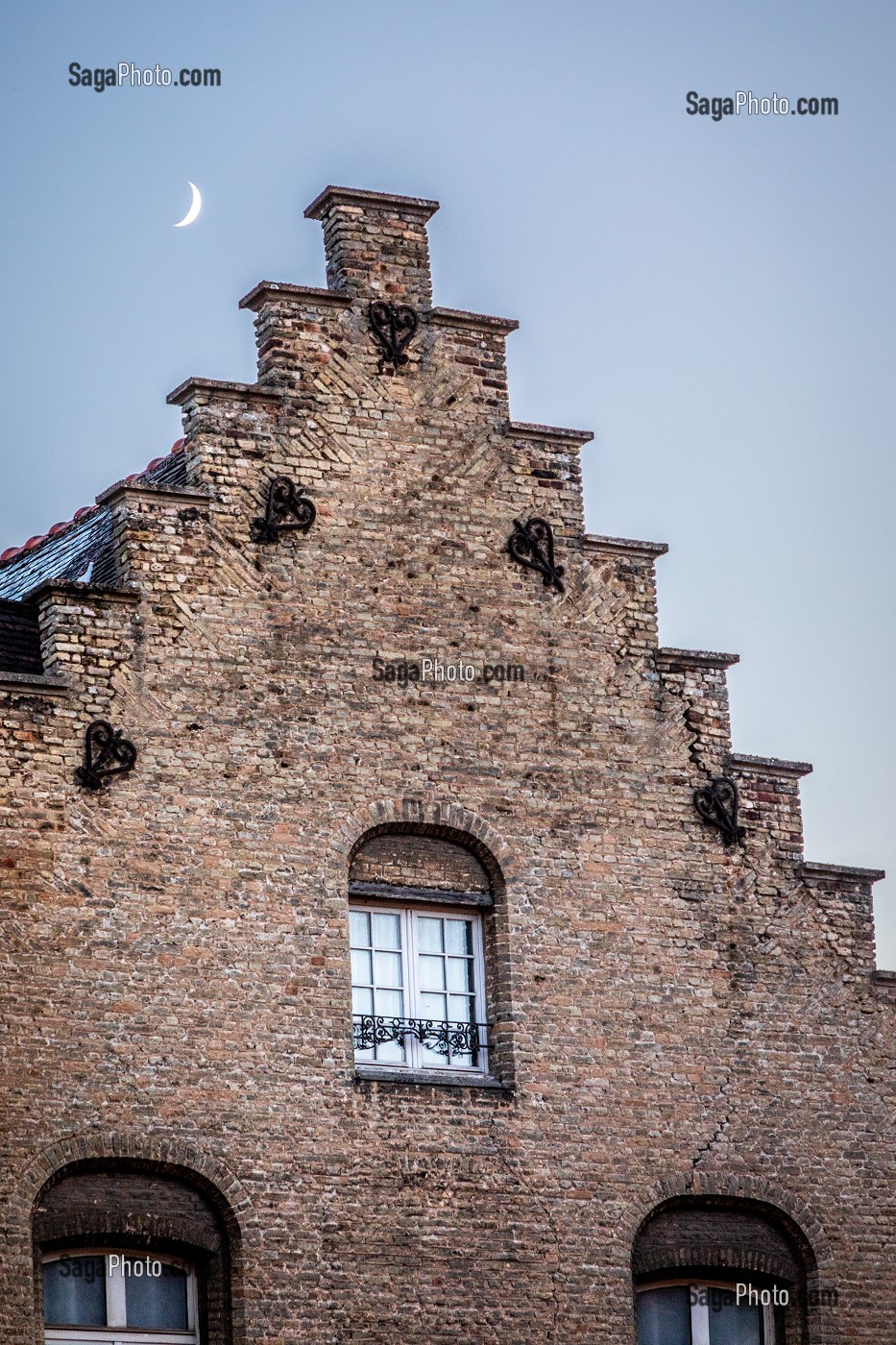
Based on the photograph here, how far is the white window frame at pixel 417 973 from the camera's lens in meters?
22.5

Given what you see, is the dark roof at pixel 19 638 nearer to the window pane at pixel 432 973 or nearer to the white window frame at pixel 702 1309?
the window pane at pixel 432 973

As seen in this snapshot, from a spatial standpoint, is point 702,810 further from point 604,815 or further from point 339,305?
point 339,305

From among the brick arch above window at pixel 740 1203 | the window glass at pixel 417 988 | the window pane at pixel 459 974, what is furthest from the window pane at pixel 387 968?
the brick arch above window at pixel 740 1203

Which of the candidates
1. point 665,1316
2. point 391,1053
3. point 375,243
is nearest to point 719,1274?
point 665,1316

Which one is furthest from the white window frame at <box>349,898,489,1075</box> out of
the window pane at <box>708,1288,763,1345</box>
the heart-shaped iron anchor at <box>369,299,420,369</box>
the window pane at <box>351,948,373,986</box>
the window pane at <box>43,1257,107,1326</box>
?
the heart-shaped iron anchor at <box>369,299,420,369</box>

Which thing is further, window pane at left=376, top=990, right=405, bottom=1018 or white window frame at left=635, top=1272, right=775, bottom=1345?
white window frame at left=635, top=1272, right=775, bottom=1345

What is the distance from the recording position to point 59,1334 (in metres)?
20.7

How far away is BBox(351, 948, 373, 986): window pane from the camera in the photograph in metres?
22.5

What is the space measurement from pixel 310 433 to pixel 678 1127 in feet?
22.0

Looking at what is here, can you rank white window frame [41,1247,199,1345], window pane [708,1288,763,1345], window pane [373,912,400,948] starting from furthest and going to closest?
window pane [708,1288,763,1345], window pane [373,912,400,948], white window frame [41,1247,199,1345]

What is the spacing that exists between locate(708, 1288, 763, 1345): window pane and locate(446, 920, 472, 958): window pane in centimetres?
365

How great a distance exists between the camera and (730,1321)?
2347 cm

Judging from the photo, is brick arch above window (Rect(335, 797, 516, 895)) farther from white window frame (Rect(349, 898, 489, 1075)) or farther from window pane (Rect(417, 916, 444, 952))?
window pane (Rect(417, 916, 444, 952))

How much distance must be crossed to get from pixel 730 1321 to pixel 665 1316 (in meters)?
0.63
